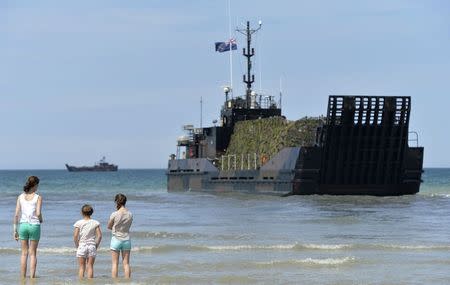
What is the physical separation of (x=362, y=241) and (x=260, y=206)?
15.8 metres

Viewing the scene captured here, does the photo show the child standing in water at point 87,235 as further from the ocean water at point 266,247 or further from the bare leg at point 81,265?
the ocean water at point 266,247

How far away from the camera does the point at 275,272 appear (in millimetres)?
16203

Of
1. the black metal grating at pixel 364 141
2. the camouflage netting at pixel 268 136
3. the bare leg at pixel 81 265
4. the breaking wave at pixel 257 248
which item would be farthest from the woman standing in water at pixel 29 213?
the camouflage netting at pixel 268 136

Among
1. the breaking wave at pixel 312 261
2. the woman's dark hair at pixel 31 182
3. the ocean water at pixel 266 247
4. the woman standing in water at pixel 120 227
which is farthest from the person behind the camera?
the breaking wave at pixel 312 261

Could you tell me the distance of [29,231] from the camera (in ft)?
45.9

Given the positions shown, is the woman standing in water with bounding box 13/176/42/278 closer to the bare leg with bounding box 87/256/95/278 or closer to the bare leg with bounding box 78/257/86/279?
the bare leg with bounding box 78/257/86/279

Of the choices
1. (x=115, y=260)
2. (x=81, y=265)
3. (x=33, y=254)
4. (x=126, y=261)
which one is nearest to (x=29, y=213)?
(x=33, y=254)

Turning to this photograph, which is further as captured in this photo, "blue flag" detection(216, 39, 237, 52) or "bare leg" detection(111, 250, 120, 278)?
"blue flag" detection(216, 39, 237, 52)

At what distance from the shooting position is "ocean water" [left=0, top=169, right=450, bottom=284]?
15719 millimetres

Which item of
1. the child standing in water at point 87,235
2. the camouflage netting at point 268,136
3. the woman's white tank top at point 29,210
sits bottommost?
the child standing in water at point 87,235

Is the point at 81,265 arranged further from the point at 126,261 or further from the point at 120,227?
the point at 120,227

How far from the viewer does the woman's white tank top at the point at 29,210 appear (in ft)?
45.4

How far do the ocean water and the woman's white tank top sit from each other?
1.22m

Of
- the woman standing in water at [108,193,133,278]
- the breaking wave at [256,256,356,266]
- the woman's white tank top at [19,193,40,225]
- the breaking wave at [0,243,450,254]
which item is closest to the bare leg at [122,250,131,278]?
the woman standing in water at [108,193,133,278]
